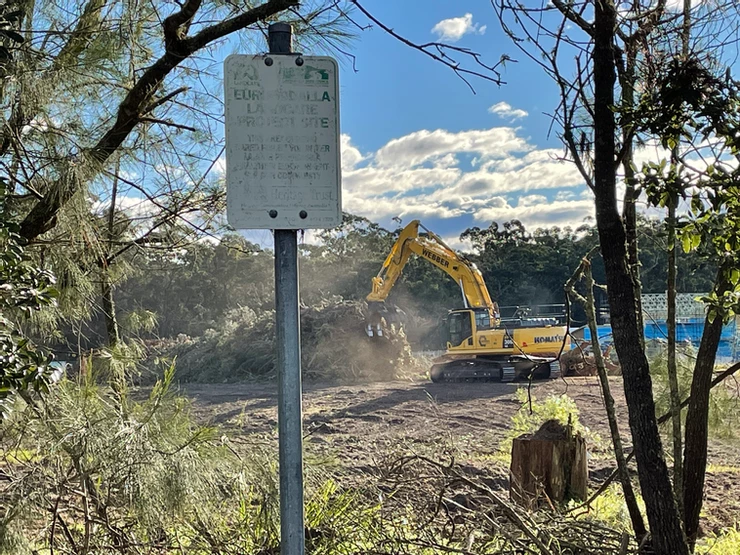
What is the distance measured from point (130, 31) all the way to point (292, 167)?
1523 mm

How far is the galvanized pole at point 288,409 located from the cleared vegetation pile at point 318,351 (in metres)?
14.4

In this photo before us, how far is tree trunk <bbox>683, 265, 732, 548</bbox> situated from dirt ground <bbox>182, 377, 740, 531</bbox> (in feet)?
2.24

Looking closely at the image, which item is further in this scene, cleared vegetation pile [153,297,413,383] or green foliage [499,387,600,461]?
cleared vegetation pile [153,297,413,383]

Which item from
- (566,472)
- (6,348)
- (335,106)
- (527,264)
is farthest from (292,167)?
(527,264)

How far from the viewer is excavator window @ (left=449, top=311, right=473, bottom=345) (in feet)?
45.3

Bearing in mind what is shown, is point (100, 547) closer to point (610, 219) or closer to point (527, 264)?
point (610, 219)

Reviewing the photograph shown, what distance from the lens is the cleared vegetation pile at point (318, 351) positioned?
16.3 metres

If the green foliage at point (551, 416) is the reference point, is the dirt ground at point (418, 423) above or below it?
below

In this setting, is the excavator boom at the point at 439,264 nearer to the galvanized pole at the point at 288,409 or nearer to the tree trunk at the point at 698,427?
the tree trunk at the point at 698,427

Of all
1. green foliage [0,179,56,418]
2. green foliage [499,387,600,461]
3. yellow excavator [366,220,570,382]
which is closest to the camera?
green foliage [0,179,56,418]

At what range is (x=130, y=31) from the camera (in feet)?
8.42

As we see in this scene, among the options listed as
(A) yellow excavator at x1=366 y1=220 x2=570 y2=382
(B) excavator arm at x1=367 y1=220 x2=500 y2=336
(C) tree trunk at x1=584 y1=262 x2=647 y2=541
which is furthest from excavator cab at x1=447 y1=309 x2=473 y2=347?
(C) tree trunk at x1=584 y1=262 x2=647 y2=541

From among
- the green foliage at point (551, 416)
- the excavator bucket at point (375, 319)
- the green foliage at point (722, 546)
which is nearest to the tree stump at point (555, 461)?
the green foliage at point (551, 416)

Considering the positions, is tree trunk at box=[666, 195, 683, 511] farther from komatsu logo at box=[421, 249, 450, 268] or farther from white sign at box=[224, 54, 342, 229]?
komatsu logo at box=[421, 249, 450, 268]
